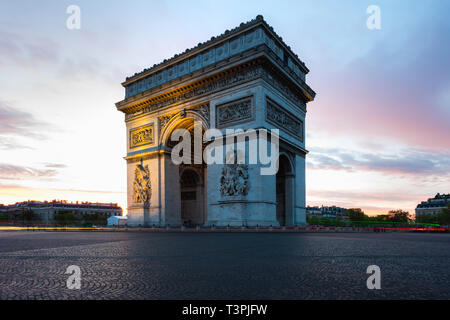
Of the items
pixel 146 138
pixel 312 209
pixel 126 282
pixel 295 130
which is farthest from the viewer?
pixel 312 209

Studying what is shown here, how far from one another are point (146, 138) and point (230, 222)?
11.0 meters

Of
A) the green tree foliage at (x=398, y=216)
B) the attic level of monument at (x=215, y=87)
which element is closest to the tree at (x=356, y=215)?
the green tree foliage at (x=398, y=216)

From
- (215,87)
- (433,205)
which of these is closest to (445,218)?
(433,205)

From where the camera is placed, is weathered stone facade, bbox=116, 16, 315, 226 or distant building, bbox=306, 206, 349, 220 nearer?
weathered stone facade, bbox=116, 16, 315, 226

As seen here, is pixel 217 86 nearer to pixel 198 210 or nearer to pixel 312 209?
pixel 198 210

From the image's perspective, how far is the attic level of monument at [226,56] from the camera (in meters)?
20.4

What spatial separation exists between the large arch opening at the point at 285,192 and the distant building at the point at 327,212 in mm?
100070

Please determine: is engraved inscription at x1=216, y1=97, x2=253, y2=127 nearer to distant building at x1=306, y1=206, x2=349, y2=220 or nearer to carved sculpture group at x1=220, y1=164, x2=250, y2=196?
carved sculpture group at x1=220, y1=164, x2=250, y2=196

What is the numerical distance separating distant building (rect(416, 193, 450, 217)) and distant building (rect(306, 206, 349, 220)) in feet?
103

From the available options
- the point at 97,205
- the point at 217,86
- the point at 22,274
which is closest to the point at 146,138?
the point at 217,86

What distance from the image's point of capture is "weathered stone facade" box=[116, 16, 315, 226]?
19723 millimetres

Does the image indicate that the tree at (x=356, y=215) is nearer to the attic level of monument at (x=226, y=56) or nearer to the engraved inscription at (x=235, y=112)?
the attic level of monument at (x=226, y=56)

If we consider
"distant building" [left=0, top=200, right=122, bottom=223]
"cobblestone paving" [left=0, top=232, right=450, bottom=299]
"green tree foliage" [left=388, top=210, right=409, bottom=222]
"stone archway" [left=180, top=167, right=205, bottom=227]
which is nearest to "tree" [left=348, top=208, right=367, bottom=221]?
"green tree foliage" [left=388, top=210, right=409, bottom=222]
